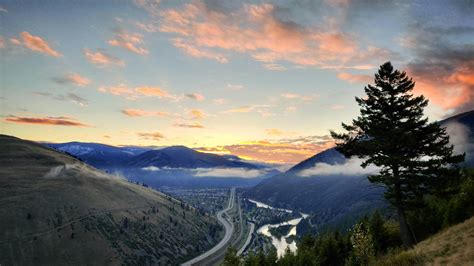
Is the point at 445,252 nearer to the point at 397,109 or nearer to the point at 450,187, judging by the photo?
the point at 450,187

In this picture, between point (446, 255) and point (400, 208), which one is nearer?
point (446, 255)

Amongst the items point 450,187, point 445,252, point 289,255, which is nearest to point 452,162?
point 450,187

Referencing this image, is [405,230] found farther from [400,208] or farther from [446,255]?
[446,255]

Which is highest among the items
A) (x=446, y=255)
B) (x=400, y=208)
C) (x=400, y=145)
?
(x=400, y=145)

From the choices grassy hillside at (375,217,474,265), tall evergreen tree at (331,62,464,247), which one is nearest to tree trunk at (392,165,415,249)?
tall evergreen tree at (331,62,464,247)

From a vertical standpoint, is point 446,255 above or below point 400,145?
below

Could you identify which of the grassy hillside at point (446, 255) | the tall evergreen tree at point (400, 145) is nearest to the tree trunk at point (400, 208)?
the tall evergreen tree at point (400, 145)

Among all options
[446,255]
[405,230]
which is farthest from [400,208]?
[446,255]

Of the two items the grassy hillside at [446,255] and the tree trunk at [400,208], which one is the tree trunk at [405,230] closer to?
the tree trunk at [400,208]

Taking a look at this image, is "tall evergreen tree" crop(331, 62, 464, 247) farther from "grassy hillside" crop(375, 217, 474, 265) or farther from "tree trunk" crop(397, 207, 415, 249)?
"grassy hillside" crop(375, 217, 474, 265)

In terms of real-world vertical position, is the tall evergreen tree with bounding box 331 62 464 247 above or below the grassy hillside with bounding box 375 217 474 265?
above
